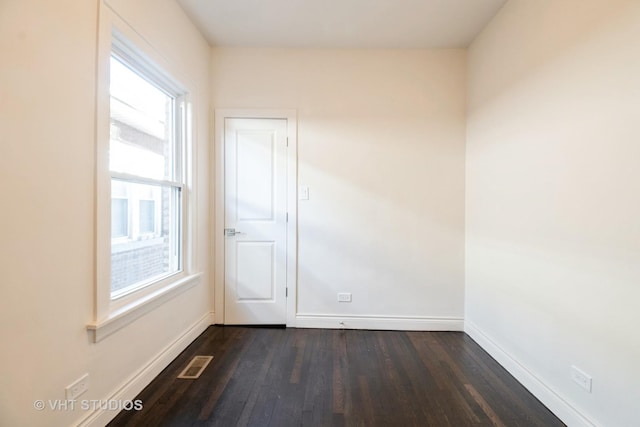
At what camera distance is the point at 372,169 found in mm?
2891

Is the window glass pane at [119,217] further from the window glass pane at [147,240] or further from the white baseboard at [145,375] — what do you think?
the white baseboard at [145,375]

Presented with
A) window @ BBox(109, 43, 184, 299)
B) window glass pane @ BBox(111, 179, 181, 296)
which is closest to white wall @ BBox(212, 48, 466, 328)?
window @ BBox(109, 43, 184, 299)

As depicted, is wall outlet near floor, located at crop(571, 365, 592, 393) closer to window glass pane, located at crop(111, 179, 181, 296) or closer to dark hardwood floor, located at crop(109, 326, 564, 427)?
dark hardwood floor, located at crop(109, 326, 564, 427)

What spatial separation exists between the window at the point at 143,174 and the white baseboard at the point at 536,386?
2656mm

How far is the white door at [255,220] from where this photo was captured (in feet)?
9.57

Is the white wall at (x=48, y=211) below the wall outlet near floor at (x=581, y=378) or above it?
above

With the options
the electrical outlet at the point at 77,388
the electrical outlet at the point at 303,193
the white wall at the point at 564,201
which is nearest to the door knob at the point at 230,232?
the electrical outlet at the point at 303,193

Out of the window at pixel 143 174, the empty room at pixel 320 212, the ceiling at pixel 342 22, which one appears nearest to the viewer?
the empty room at pixel 320 212

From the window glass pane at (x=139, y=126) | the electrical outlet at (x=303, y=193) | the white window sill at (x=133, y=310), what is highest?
the window glass pane at (x=139, y=126)

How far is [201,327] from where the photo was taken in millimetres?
2715

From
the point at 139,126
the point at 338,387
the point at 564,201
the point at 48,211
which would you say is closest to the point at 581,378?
the point at 564,201

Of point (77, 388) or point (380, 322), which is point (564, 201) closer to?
point (380, 322)

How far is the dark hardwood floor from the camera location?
1.64 metres

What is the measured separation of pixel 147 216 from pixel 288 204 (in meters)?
1.24
